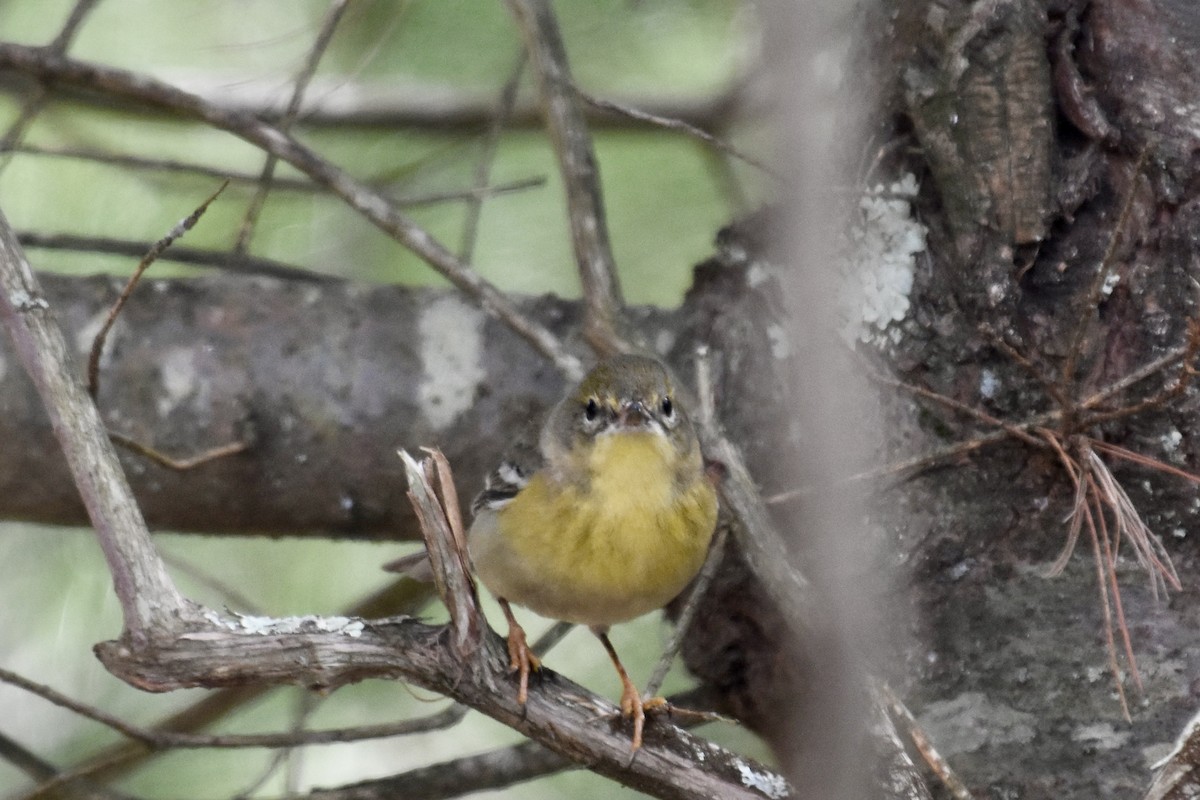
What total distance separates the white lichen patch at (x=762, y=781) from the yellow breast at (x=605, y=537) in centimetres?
68

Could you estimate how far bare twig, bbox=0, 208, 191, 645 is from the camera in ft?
6.13

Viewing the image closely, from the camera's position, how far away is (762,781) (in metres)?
2.07

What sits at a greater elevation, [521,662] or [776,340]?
[776,340]

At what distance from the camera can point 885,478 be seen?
228 centimetres

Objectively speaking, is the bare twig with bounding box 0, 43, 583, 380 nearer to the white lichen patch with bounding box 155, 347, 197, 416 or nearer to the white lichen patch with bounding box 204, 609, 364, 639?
the white lichen patch with bounding box 155, 347, 197, 416

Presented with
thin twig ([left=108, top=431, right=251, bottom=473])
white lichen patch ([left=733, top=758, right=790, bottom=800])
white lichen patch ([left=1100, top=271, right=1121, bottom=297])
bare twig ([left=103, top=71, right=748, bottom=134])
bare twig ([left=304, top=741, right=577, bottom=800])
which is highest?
bare twig ([left=103, top=71, right=748, bottom=134])

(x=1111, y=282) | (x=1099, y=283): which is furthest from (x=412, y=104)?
(x=1099, y=283)

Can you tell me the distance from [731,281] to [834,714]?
191 centimetres

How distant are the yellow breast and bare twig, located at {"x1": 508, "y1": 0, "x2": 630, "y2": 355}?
1.27 ft

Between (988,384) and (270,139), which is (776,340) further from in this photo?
(270,139)

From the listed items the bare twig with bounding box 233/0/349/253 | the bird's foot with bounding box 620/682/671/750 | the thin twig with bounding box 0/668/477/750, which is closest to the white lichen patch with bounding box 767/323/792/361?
the bird's foot with bounding box 620/682/671/750

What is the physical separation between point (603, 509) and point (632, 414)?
10.5 inches

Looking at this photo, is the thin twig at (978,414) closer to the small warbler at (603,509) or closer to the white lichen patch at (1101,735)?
the white lichen patch at (1101,735)

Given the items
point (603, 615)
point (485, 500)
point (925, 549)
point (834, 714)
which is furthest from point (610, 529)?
point (834, 714)
